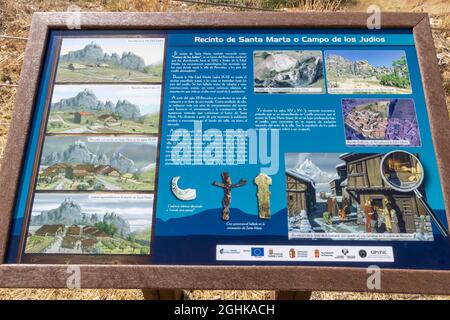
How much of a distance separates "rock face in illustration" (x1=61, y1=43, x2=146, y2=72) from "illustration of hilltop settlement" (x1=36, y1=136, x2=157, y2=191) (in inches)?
15.9

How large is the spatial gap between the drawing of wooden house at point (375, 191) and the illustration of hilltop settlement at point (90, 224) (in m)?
0.86

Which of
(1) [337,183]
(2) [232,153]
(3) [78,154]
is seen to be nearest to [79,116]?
(3) [78,154]

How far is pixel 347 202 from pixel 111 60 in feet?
4.24

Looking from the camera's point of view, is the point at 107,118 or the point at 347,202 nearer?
the point at 347,202

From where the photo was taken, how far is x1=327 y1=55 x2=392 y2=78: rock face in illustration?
192 centimetres

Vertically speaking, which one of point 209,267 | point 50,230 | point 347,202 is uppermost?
point 347,202

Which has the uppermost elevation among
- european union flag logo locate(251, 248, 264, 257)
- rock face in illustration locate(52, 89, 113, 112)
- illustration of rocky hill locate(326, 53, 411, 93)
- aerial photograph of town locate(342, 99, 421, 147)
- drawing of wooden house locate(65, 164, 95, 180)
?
illustration of rocky hill locate(326, 53, 411, 93)

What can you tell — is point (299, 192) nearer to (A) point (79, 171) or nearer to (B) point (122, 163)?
(B) point (122, 163)

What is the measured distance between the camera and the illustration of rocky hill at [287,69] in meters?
1.89

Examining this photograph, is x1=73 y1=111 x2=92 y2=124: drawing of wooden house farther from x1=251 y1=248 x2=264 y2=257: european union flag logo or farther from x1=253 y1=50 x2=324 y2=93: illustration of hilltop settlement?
x1=251 y1=248 x2=264 y2=257: european union flag logo

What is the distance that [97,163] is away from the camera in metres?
→ 1.76

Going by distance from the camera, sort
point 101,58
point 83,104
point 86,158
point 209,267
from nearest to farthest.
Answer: point 209,267 → point 86,158 → point 83,104 → point 101,58

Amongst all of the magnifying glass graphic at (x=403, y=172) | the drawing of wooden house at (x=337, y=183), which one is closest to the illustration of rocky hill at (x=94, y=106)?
the drawing of wooden house at (x=337, y=183)

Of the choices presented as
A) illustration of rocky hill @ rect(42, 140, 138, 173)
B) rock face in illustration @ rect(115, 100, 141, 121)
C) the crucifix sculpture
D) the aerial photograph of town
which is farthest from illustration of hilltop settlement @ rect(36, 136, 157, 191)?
the aerial photograph of town
